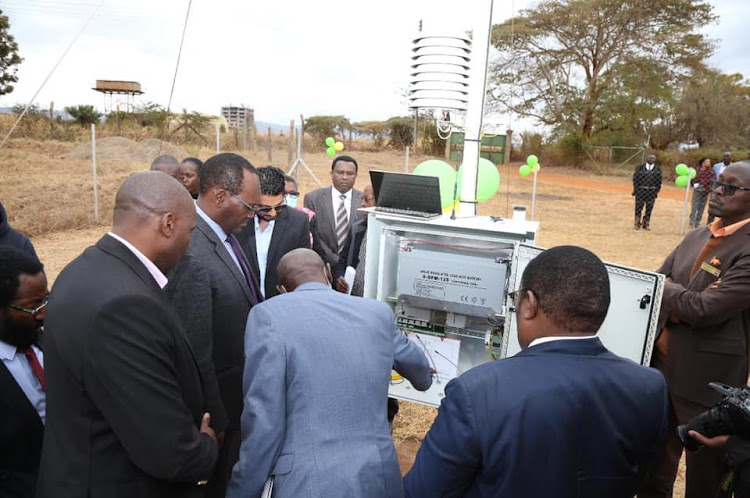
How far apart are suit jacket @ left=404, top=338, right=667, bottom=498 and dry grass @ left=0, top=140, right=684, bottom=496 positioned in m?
2.62

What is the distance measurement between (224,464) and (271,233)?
1524 mm

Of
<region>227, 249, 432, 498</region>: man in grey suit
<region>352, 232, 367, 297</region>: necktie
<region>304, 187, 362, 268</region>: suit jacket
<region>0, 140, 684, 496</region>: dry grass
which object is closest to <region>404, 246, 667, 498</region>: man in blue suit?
<region>227, 249, 432, 498</region>: man in grey suit

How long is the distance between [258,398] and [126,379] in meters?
0.52

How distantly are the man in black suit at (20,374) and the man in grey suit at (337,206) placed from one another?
3.21m

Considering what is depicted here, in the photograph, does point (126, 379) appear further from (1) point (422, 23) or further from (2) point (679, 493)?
(2) point (679, 493)

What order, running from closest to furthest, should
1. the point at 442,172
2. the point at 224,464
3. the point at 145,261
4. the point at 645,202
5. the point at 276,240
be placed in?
the point at 145,261, the point at 224,464, the point at 276,240, the point at 442,172, the point at 645,202

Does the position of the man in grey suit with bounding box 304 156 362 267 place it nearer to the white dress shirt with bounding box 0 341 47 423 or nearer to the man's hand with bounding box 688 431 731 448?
the white dress shirt with bounding box 0 341 47 423

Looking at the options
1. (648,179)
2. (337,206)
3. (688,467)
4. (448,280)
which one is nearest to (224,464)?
(448,280)

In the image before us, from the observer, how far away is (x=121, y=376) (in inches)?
55.8

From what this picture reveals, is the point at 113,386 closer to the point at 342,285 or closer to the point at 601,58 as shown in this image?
the point at 342,285

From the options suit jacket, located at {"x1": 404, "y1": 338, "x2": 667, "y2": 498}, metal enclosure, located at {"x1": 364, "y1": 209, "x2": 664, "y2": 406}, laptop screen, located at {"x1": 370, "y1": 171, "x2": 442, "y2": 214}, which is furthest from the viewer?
laptop screen, located at {"x1": 370, "y1": 171, "x2": 442, "y2": 214}

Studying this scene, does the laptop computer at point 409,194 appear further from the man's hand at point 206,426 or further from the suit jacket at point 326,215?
the suit jacket at point 326,215

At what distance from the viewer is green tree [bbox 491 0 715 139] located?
28.4 metres

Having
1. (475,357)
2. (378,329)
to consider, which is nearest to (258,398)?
(378,329)
